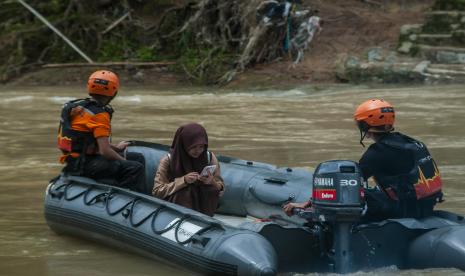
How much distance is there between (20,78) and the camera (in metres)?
20.8

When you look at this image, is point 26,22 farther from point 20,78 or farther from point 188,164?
point 188,164

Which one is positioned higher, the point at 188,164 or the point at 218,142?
the point at 188,164

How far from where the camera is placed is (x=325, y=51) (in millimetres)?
19266

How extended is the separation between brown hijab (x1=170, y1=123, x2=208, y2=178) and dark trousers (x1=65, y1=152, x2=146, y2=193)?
754 millimetres

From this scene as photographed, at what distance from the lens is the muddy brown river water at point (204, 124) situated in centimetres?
700

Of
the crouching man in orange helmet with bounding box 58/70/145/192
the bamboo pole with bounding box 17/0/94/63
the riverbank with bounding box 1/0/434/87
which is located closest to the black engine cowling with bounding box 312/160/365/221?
the crouching man in orange helmet with bounding box 58/70/145/192

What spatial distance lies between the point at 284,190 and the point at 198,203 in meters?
0.66

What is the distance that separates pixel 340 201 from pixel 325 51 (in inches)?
544

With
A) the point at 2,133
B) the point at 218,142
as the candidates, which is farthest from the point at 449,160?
the point at 2,133

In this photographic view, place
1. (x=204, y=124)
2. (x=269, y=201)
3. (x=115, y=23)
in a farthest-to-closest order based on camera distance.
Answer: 1. (x=115, y=23)
2. (x=204, y=124)
3. (x=269, y=201)

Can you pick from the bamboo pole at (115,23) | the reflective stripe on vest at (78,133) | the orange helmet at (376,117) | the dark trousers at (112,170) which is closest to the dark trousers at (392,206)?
the orange helmet at (376,117)

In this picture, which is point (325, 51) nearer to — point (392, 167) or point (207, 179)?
point (207, 179)

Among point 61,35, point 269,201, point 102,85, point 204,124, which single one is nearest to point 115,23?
point 61,35

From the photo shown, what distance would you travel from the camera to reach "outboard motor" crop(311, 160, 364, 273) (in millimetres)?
5652
